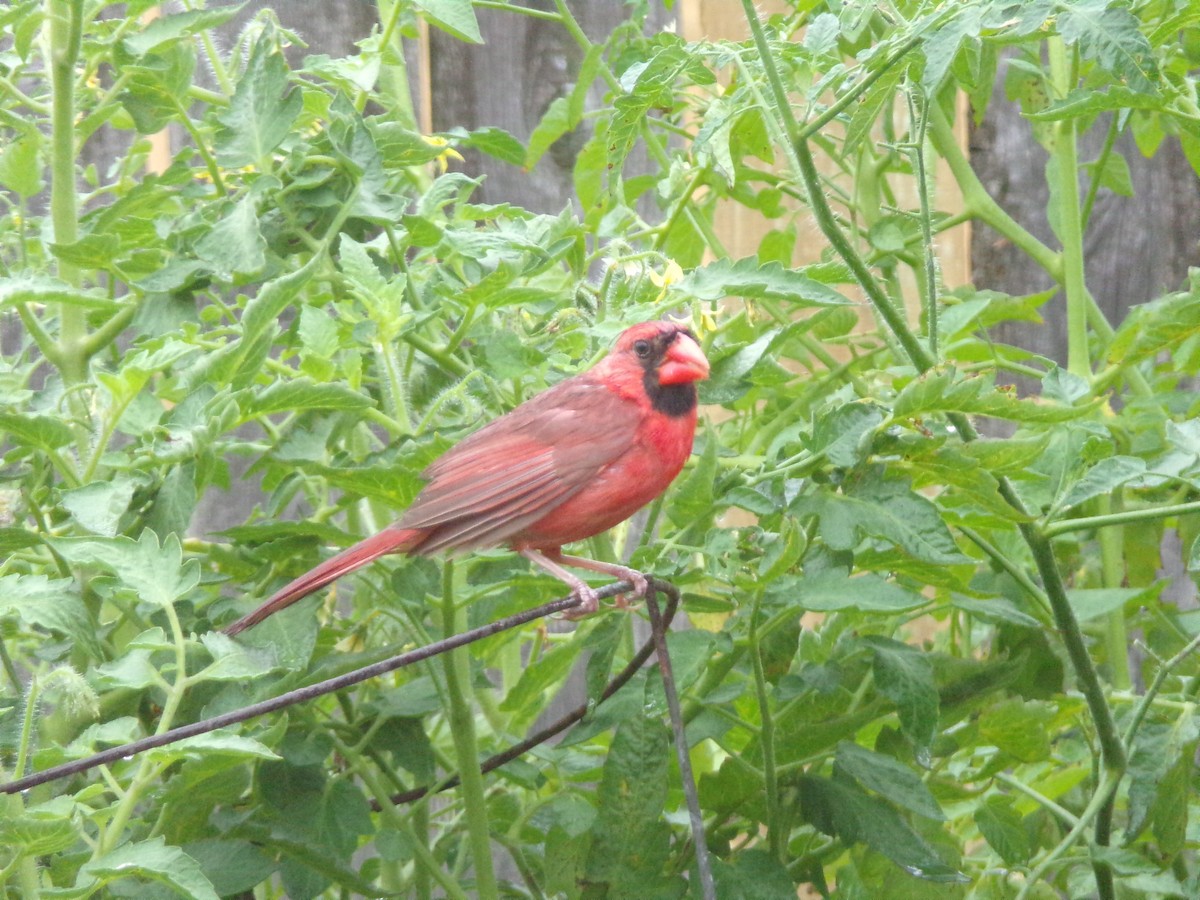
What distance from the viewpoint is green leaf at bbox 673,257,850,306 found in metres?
1.69

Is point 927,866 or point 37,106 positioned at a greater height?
point 37,106

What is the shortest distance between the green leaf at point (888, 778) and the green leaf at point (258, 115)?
1.03 metres

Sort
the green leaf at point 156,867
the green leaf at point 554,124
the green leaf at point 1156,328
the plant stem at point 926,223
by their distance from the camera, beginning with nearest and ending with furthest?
the green leaf at point 156,867, the plant stem at point 926,223, the green leaf at point 1156,328, the green leaf at point 554,124

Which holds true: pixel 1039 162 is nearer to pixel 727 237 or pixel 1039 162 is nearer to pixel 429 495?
pixel 727 237

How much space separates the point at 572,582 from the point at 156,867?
2.12ft

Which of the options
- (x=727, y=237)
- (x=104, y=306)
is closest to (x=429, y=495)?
(x=104, y=306)

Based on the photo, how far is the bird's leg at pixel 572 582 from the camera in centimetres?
171

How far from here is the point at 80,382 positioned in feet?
6.13

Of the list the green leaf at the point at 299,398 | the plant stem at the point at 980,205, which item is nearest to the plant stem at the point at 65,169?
the green leaf at the point at 299,398

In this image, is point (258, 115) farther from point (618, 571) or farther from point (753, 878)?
point (753, 878)

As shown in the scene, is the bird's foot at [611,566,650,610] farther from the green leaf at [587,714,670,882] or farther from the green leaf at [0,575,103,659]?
the green leaf at [0,575,103,659]

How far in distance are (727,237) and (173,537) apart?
2239 mm

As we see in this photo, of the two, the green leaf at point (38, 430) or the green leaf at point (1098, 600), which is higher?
the green leaf at point (38, 430)

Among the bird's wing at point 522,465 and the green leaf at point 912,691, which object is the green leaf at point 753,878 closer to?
the green leaf at point 912,691
